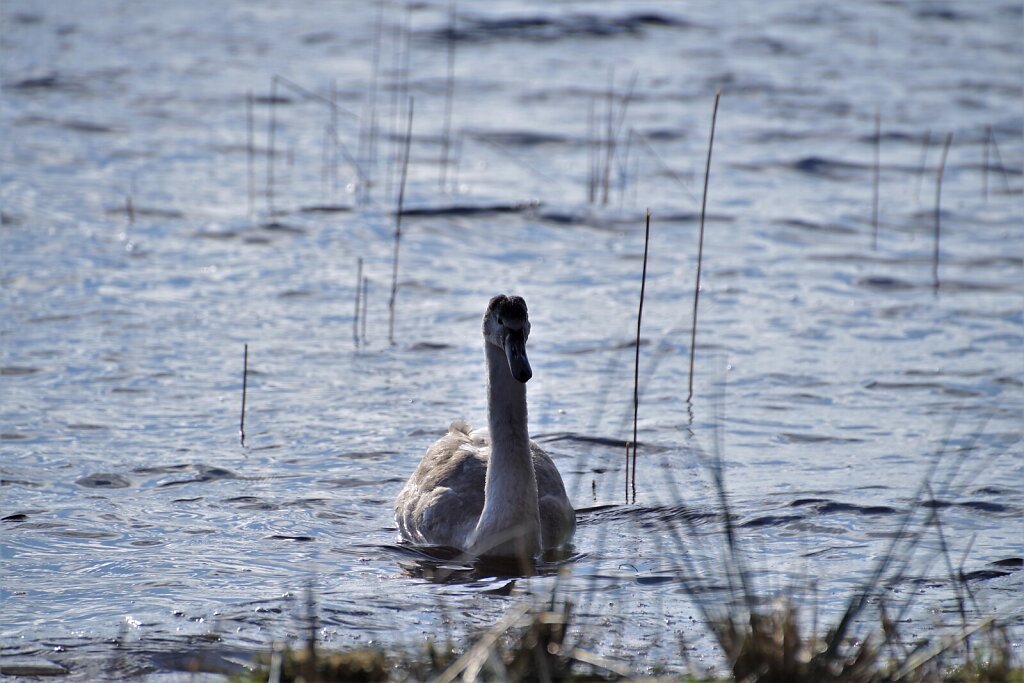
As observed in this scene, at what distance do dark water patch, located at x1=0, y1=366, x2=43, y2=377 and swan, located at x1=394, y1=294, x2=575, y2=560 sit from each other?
3715 millimetres

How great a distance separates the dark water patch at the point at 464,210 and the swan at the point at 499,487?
7303 millimetres

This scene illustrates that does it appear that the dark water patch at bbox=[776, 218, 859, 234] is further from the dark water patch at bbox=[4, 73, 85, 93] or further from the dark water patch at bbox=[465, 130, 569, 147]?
the dark water patch at bbox=[4, 73, 85, 93]

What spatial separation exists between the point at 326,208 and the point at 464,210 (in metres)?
1.59

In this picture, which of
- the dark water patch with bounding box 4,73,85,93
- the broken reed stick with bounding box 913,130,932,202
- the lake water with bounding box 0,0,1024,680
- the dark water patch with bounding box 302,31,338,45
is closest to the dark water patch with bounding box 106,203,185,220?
the lake water with bounding box 0,0,1024,680

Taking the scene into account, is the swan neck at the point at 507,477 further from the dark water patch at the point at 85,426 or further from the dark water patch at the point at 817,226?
the dark water patch at the point at 817,226

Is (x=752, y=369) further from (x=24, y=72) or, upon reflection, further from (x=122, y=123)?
(x=24, y=72)

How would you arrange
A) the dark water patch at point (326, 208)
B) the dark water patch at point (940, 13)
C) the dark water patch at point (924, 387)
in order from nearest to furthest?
the dark water patch at point (924, 387) < the dark water patch at point (326, 208) < the dark water patch at point (940, 13)

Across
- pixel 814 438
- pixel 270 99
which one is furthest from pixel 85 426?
pixel 270 99

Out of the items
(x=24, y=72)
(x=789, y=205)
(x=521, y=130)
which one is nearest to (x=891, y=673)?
(x=789, y=205)

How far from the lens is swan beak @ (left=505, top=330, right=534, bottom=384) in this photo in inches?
311

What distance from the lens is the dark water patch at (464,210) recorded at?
1622 centimetres

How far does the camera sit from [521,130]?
20.1 m

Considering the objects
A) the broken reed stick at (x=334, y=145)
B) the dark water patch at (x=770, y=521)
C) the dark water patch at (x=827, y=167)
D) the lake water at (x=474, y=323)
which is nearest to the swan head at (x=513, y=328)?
the lake water at (x=474, y=323)

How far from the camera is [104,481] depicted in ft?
29.8
